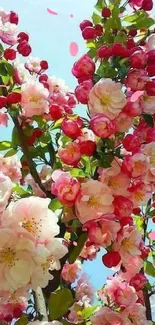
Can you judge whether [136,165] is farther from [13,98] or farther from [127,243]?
[13,98]

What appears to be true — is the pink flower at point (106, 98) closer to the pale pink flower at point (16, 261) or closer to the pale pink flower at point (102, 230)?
the pale pink flower at point (102, 230)

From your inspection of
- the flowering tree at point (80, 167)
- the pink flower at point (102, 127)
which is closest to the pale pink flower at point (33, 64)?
the flowering tree at point (80, 167)

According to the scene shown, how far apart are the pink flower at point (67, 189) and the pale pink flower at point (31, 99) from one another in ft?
0.95


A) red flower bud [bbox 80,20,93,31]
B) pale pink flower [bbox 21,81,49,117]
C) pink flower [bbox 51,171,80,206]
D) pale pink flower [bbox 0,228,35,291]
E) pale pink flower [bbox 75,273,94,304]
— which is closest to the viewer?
pale pink flower [bbox 0,228,35,291]

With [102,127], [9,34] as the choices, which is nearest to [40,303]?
[102,127]

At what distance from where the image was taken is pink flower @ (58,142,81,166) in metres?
1.12

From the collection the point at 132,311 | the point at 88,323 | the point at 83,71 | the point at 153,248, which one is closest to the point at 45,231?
the point at 83,71

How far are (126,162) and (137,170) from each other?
0.08 feet

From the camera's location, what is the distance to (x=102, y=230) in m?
1.07

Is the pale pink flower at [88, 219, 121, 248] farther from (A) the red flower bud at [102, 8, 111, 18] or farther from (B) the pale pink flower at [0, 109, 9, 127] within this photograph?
(A) the red flower bud at [102, 8, 111, 18]

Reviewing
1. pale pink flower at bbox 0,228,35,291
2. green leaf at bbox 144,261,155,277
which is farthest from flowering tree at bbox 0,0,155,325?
green leaf at bbox 144,261,155,277

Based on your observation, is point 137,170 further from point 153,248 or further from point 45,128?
point 153,248

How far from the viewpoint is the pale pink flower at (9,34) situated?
137 centimetres

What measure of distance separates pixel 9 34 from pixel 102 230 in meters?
0.54
